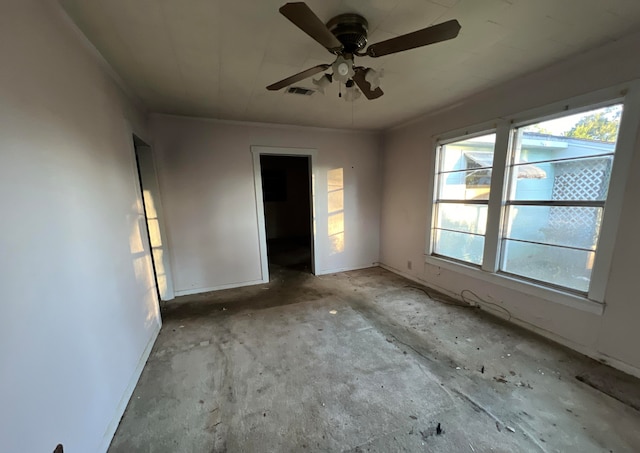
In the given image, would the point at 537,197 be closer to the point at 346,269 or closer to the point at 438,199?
the point at 438,199

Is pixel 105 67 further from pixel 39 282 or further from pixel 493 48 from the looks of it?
pixel 493 48

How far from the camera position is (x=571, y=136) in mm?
2125

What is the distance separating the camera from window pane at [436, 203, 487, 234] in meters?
2.88

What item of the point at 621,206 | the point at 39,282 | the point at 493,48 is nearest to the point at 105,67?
the point at 39,282

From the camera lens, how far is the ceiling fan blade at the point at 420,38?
118 cm

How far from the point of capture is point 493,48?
181 centimetres

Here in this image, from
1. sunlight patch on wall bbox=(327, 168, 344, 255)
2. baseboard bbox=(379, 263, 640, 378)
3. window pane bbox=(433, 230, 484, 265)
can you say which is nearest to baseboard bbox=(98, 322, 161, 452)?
sunlight patch on wall bbox=(327, 168, 344, 255)

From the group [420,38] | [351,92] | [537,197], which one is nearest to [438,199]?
[537,197]

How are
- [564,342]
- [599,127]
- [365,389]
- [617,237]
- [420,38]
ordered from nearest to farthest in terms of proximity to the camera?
1. [420,38]
2. [365,389]
3. [617,237]
4. [599,127]
5. [564,342]

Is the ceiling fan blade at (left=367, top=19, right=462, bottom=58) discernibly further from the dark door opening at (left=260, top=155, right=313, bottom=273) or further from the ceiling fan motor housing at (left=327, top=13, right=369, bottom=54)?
the dark door opening at (left=260, top=155, right=313, bottom=273)

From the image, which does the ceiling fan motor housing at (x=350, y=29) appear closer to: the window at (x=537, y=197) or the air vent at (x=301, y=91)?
the air vent at (x=301, y=91)

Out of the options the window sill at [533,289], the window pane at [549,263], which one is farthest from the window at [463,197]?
the window pane at [549,263]

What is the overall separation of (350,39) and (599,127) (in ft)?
7.10

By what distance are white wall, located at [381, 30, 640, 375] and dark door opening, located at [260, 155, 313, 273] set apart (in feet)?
11.8
